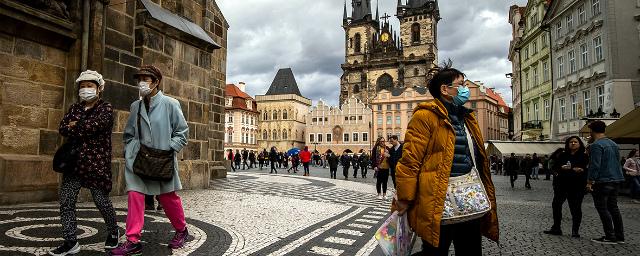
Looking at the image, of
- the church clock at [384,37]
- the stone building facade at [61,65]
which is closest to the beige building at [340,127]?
the church clock at [384,37]

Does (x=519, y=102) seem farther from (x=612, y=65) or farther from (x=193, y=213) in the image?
(x=193, y=213)

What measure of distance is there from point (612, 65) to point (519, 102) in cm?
1938

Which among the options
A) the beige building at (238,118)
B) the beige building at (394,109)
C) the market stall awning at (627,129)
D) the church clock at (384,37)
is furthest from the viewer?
the church clock at (384,37)

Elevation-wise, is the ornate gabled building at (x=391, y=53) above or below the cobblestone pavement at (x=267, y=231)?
above

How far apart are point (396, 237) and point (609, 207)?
4.56 metres

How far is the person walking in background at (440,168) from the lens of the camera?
2.67 meters

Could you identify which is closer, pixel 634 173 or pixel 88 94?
pixel 88 94

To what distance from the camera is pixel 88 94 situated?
400 centimetres

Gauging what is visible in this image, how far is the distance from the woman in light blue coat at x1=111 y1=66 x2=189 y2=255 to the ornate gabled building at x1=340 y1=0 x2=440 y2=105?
3458 inches

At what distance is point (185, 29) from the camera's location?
32.5 feet

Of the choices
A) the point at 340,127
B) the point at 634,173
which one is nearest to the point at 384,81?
the point at 340,127

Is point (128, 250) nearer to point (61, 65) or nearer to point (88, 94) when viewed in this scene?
point (88, 94)

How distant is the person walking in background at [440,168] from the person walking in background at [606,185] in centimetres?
374

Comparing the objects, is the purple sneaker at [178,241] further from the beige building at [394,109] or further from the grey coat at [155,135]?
the beige building at [394,109]
